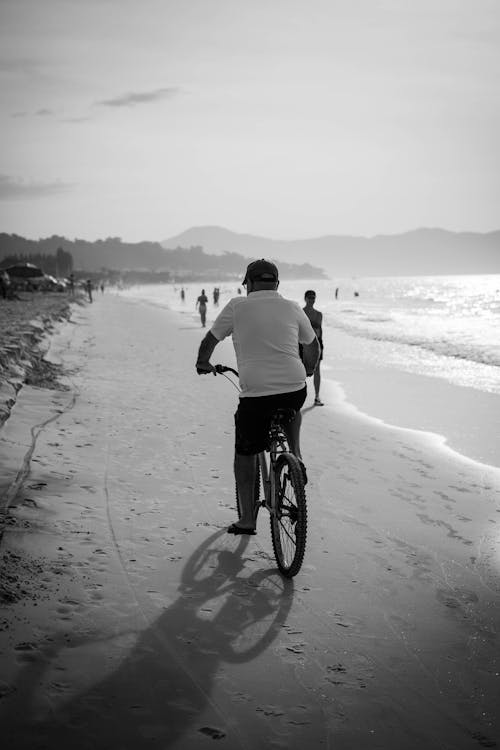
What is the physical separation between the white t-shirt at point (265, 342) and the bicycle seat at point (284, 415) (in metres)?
0.15

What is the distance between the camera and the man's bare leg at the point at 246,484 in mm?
4375

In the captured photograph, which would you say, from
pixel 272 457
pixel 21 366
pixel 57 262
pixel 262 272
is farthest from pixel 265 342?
pixel 57 262

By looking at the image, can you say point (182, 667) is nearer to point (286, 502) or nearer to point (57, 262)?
point (286, 502)

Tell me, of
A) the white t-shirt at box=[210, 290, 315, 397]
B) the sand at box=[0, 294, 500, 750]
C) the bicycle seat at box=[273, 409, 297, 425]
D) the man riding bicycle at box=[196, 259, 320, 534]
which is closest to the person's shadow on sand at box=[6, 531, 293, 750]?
the sand at box=[0, 294, 500, 750]

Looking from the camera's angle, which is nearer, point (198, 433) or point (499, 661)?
point (499, 661)

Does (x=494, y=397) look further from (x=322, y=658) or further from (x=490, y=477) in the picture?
(x=322, y=658)

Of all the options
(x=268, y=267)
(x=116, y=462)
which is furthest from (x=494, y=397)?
(x=268, y=267)

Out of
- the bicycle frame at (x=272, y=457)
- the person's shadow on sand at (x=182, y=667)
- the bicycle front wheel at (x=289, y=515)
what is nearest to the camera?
the person's shadow on sand at (x=182, y=667)

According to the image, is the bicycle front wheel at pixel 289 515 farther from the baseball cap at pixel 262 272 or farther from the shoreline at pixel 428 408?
the shoreline at pixel 428 408

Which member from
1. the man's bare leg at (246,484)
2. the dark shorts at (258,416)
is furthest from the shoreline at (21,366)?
the dark shorts at (258,416)

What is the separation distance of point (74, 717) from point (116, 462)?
4.14m

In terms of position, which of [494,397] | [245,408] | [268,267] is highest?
[268,267]

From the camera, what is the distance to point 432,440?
880cm

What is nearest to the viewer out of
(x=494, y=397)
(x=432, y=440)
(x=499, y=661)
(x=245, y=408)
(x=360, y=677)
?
(x=360, y=677)
